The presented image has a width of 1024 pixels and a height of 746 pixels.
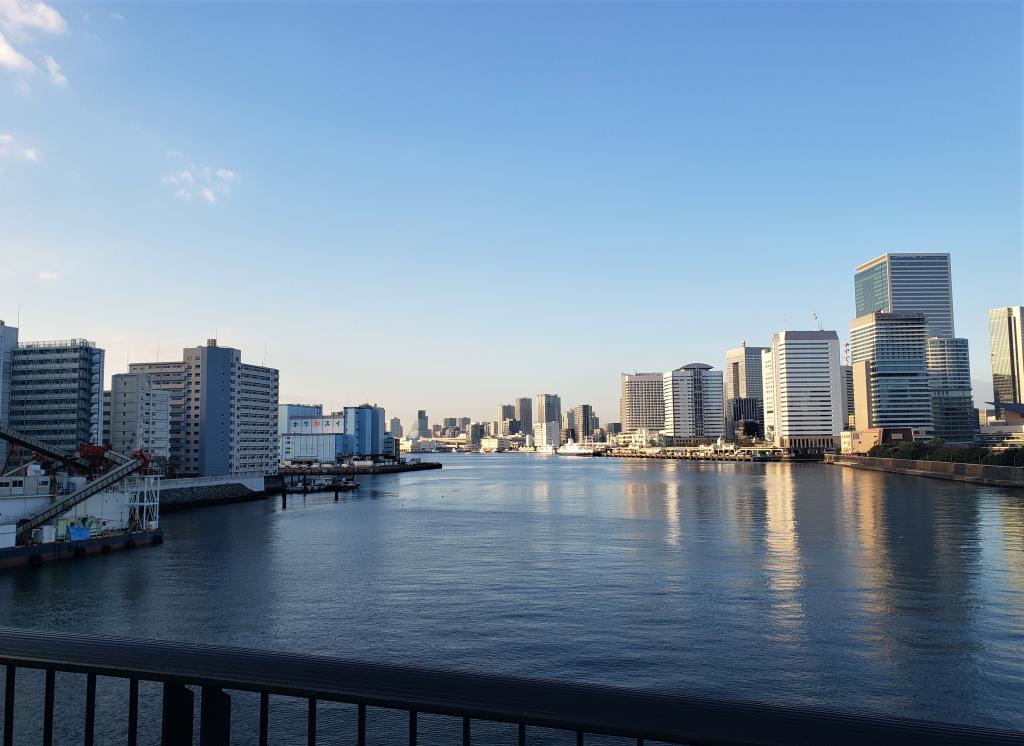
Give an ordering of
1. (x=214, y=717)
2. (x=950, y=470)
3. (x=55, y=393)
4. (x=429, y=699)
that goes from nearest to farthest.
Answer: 1. (x=429, y=699)
2. (x=214, y=717)
3. (x=55, y=393)
4. (x=950, y=470)

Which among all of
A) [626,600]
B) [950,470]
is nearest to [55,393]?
[626,600]

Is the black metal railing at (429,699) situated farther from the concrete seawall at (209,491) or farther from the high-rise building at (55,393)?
the high-rise building at (55,393)

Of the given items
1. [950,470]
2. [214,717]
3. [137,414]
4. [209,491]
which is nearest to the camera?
[214,717]

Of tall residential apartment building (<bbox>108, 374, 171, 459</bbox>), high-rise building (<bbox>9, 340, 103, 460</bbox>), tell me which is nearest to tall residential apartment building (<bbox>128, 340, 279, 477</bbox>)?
tall residential apartment building (<bbox>108, 374, 171, 459</bbox>)

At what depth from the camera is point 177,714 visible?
3.36 m

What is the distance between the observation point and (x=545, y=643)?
75.8 ft

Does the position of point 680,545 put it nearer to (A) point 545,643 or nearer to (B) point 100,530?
(A) point 545,643

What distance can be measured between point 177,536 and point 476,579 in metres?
36.3

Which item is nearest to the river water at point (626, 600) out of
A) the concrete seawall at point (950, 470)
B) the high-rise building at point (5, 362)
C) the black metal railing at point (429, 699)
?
the black metal railing at point (429, 699)

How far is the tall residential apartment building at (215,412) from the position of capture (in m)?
116

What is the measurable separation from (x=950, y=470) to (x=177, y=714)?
425 feet

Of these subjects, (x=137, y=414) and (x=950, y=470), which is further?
(x=137, y=414)

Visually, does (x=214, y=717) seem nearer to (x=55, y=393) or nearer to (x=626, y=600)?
(x=626, y=600)

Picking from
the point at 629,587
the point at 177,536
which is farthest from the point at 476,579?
the point at 177,536
